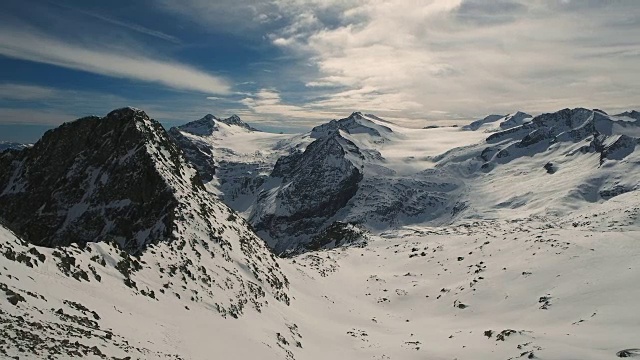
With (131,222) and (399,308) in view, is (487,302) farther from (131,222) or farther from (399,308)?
(131,222)

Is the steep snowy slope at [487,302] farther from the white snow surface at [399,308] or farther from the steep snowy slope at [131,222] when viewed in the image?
the steep snowy slope at [131,222]

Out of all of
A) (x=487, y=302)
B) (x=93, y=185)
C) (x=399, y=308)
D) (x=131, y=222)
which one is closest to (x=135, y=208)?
(x=131, y=222)

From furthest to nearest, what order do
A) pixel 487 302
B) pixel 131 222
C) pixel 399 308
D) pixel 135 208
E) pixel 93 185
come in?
pixel 399 308
pixel 487 302
pixel 93 185
pixel 135 208
pixel 131 222

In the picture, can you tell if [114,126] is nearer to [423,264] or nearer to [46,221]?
[46,221]

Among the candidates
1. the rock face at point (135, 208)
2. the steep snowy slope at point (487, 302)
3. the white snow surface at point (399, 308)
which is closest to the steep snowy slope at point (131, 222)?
the rock face at point (135, 208)

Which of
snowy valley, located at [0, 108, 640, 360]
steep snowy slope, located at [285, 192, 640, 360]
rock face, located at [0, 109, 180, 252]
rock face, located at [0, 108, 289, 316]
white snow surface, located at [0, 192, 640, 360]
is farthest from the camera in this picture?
rock face, located at [0, 109, 180, 252]

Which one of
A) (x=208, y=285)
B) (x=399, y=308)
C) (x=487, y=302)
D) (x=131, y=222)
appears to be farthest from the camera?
(x=399, y=308)

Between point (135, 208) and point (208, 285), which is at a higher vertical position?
point (135, 208)

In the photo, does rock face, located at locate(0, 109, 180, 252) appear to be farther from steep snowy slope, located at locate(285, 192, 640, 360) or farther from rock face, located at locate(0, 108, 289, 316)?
steep snowy slope, located at locate(285, 192, 640, 360)

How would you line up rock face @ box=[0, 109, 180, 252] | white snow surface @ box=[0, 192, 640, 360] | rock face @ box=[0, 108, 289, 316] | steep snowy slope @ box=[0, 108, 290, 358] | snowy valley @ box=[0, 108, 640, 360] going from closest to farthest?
snowy valley @ box=[0, 108, 640, 360] < white snow surface @ box=[0, 192, 640, 360] < steep snowy slope @ box=[0, 108, 290, 358] < rock face @ box=[0, 108, 289, 316] < rock face @ box=[0, 109, 180, 252]

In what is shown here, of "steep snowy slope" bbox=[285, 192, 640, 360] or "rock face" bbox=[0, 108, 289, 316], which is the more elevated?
"rock face" bbox=[0, 108, 289, 316]

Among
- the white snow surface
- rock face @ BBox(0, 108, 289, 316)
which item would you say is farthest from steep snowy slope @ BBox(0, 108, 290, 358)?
the white snow surface
